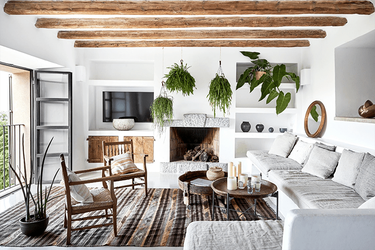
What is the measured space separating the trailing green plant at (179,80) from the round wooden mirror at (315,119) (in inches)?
87.1

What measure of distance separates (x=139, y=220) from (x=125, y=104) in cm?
328

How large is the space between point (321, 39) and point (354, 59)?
702 mm

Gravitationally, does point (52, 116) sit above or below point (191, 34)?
below

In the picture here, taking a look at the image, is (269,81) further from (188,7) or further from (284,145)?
(188,7)

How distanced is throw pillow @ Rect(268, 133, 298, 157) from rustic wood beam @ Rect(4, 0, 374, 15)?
2.14m

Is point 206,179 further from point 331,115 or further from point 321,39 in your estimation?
point 321,39

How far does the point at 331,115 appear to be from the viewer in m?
4.21

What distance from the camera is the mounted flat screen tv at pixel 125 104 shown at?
5.73 m

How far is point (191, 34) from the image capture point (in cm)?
429

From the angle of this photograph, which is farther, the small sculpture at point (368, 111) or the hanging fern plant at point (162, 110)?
the hanging fern plant at point (162, 110)

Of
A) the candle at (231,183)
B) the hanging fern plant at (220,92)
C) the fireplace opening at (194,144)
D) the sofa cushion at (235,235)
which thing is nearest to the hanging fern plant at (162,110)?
the fireplace opening at (194,144)

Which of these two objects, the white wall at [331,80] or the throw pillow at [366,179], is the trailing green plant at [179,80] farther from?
the throw pillow at [366,179]

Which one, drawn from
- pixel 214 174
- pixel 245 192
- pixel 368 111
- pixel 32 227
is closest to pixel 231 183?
pixel 245 192

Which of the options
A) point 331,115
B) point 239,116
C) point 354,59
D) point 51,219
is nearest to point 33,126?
point 51,219
